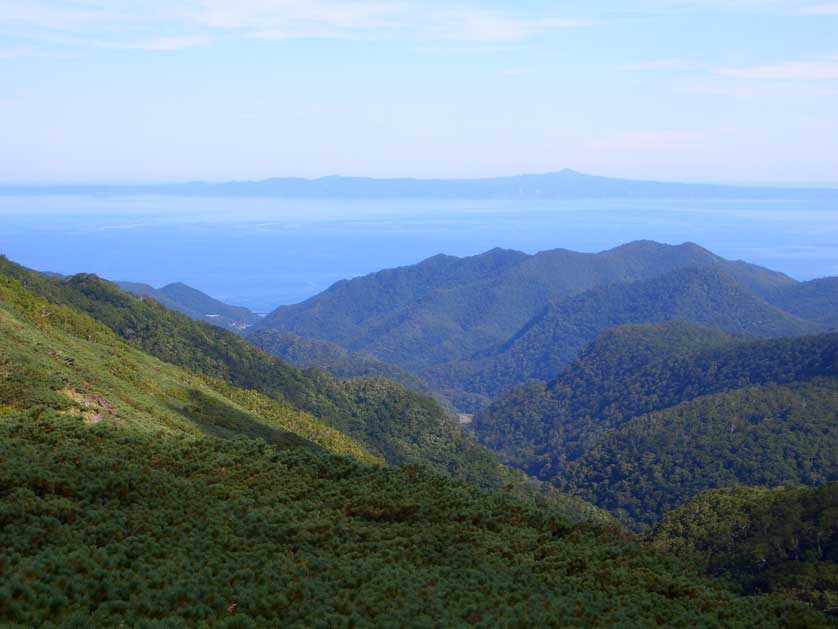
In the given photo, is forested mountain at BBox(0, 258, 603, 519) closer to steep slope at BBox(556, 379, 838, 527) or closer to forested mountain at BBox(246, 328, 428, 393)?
steep slope at BBox(556, 379, 838, 527)

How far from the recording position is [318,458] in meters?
21.4

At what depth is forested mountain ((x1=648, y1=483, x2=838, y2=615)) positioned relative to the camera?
24.3 metres

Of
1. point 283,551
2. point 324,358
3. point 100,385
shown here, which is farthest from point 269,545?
point 324,358

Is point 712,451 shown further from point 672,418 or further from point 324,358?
point 324,358

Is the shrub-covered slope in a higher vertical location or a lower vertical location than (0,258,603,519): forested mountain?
higher

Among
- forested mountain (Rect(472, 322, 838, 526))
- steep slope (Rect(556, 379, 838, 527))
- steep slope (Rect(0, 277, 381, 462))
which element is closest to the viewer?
steep slope (Rect(0, 277, 381, 462))

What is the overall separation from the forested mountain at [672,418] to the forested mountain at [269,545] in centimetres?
6464

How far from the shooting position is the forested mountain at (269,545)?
36.4 ft

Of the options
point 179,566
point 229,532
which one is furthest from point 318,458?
point 179,566

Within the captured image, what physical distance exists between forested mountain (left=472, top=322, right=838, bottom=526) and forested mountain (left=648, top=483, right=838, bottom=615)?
3914 cm

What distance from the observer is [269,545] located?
46.2 feet

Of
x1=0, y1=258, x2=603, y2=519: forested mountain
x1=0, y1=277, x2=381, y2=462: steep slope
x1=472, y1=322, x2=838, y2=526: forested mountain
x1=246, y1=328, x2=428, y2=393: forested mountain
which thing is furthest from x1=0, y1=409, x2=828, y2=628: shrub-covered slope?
x1=246, y1=328, x2=428, y2=393: forested mountain

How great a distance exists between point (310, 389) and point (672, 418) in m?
48.0

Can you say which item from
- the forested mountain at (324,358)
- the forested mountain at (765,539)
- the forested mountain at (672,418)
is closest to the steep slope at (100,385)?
the forested mountain at (765,539)
